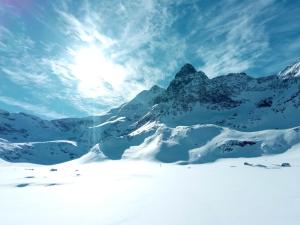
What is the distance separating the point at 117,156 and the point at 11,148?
91726 mm

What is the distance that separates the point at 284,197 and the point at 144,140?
132m

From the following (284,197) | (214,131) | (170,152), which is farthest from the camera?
(214,131)

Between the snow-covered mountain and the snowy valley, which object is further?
the snow-covered mountain

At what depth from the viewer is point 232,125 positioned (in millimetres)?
152750

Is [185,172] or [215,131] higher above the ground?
[215,131]

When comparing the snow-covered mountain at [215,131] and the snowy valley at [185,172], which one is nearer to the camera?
the snowy valley at [185,172]

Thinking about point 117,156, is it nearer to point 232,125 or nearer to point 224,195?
point 232,125

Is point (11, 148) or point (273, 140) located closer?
point (273, 140)

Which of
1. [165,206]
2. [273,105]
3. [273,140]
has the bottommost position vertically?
[165,206]

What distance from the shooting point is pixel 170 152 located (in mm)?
130125

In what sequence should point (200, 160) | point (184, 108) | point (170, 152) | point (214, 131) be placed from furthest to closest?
point (184, 108), point (214, 131), point (170, 152), point (200, 160)

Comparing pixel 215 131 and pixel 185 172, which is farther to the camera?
pixel 215 131

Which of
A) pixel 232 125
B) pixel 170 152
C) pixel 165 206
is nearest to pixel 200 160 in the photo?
pixel 170 152

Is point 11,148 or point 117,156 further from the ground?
point 11,148
